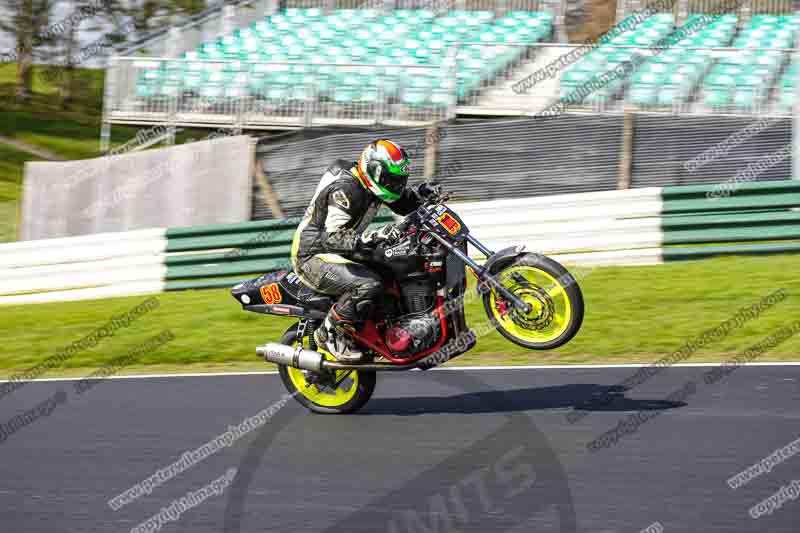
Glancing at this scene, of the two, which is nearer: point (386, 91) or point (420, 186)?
point (420, 186)

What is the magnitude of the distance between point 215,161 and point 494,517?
433 inches

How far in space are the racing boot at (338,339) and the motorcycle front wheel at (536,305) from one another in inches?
39.3

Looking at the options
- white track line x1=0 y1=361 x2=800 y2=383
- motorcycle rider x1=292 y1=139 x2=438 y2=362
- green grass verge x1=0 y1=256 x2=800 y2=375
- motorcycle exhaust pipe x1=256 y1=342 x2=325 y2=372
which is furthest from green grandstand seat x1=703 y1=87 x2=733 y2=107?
motorcycle exhaust pipe x1=256 y1=342 x2=325 y2=372

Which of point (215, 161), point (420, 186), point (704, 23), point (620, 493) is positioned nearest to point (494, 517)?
point (620, 493)

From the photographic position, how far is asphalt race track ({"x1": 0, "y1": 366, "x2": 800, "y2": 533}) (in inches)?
222

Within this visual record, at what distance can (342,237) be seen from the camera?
7543 mm

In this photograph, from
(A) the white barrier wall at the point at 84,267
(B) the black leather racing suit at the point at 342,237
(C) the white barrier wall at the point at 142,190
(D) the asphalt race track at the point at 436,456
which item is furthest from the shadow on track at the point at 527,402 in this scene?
(C) the white barrier wall at the point at 142,190

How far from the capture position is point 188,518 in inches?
230

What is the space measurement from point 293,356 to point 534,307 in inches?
68.9

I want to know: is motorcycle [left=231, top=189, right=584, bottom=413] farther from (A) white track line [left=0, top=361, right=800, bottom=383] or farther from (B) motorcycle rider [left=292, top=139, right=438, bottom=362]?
(A) white track line [left=0, top=361, right=800, bottom=383]

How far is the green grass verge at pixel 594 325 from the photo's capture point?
33.4ft

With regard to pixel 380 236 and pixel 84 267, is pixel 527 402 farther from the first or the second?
pixel 84 267

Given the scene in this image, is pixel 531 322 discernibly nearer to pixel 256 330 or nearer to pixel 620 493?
pixel 620 493

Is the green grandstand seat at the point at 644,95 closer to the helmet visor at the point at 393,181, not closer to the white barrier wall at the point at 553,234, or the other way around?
the white barrier wall at the point at 553,234
